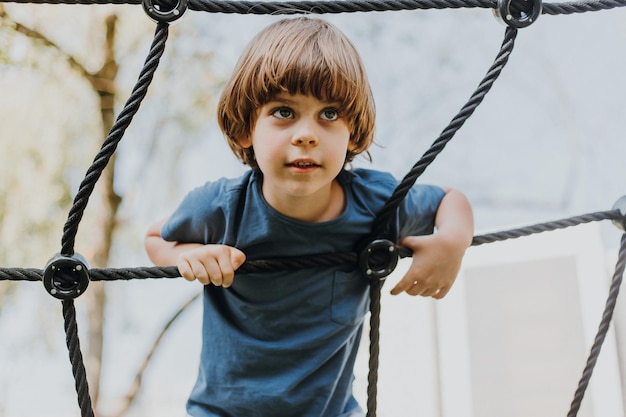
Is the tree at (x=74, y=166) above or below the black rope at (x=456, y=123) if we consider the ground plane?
above

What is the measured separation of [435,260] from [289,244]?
183 millimetres

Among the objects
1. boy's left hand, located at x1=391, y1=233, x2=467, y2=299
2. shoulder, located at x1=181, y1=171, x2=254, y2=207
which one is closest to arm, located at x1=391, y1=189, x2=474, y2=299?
boy's left hand, located at x1=391, y1=233, x2=467, y2=299

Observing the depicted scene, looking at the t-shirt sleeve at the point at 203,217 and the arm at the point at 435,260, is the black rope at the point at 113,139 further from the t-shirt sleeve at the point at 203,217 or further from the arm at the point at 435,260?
the arm at the point at 435,260

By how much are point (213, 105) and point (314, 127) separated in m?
3.49

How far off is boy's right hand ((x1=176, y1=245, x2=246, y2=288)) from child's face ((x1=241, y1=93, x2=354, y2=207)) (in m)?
0.10

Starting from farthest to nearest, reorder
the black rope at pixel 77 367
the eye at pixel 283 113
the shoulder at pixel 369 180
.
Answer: the shoulder at pixel 369 180 → the eye at pixel 283 113 → the black rope at pixel 77 367

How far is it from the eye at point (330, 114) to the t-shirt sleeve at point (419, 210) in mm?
158

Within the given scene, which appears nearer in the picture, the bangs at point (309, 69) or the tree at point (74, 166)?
the bangs at point (309, 69)

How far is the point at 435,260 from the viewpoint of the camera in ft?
2.76

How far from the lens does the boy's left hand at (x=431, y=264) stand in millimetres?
835

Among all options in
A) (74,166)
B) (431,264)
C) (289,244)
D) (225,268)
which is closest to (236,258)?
(225,268)

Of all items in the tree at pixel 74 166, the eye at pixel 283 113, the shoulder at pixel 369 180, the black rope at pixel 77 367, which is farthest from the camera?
the tree at pixel 74 166

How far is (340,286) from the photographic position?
0.92 meters

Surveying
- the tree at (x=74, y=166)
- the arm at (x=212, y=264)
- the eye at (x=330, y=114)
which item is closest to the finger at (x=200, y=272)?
the arm at (x=212, y=264)
